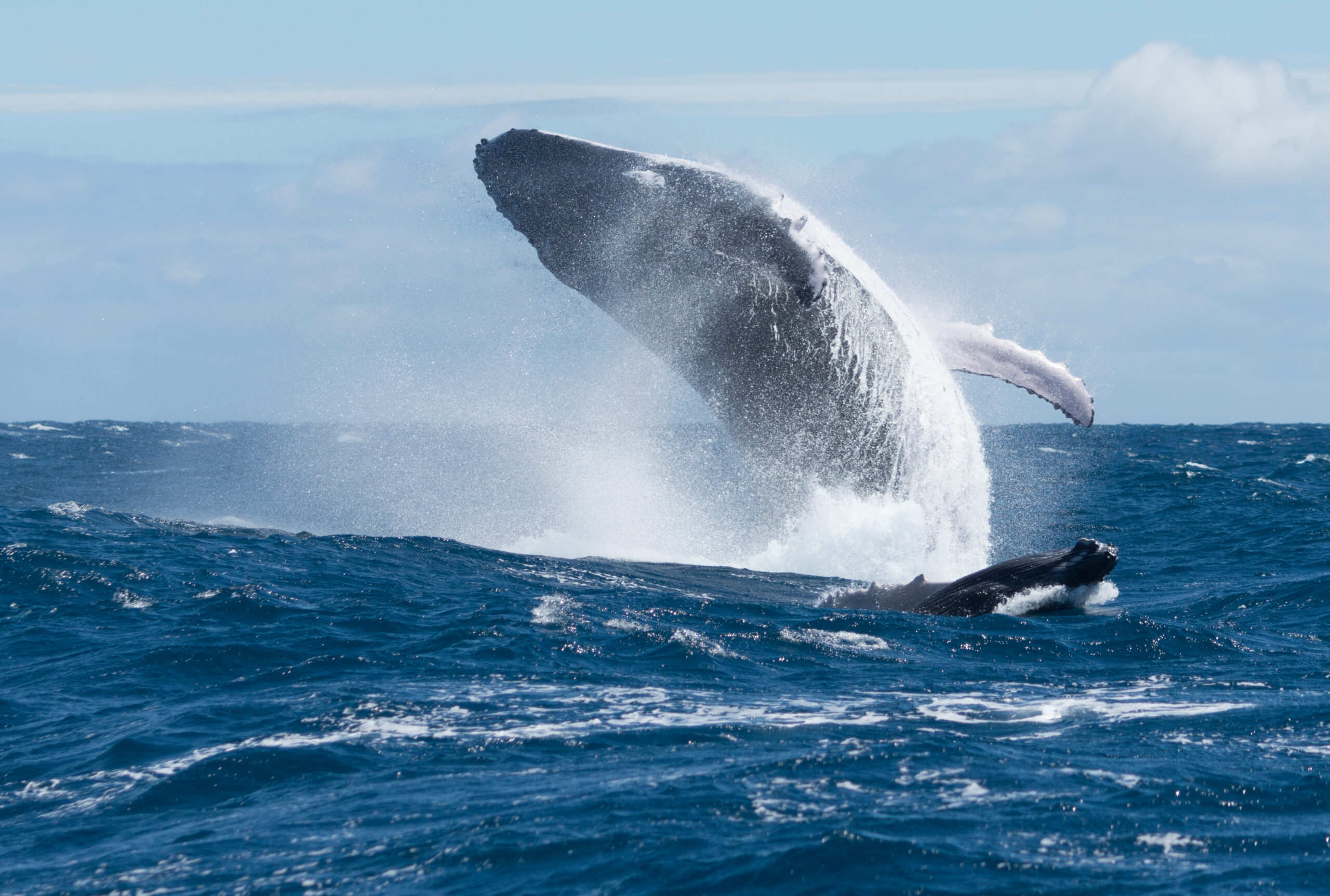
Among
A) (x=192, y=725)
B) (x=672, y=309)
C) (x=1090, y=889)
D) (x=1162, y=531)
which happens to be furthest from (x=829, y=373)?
(x=1162, y=531)

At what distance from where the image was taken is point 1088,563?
12.4 m

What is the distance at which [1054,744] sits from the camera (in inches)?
324

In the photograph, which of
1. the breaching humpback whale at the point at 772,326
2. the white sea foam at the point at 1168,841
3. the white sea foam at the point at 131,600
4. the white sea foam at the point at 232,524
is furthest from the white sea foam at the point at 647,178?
the white sea foam at the point at 232,524

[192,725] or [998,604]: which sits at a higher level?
[998,604]

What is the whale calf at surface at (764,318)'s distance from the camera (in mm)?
13602

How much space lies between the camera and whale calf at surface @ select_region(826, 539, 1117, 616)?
1242cm

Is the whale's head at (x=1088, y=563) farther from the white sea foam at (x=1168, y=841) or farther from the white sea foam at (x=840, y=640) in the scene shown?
the white sea foam at (x=1168, y=841)

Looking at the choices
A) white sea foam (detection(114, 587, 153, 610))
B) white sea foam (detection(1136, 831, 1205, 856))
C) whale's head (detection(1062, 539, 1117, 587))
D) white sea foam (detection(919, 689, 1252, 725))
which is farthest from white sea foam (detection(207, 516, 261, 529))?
white sea foam (detection(1136, 831, 1205, 856))

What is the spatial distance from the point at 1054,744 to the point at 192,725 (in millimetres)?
6347

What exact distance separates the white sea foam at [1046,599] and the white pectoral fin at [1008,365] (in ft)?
10.7

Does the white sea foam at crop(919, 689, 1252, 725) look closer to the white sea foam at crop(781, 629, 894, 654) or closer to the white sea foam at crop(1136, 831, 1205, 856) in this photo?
the white sea foam at crop(781, 629, 894, 654)

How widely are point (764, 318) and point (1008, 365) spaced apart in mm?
3651

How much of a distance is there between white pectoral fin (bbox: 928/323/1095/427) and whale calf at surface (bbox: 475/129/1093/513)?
0.02 meters

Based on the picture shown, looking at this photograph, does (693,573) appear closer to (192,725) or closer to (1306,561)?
(192,725)
